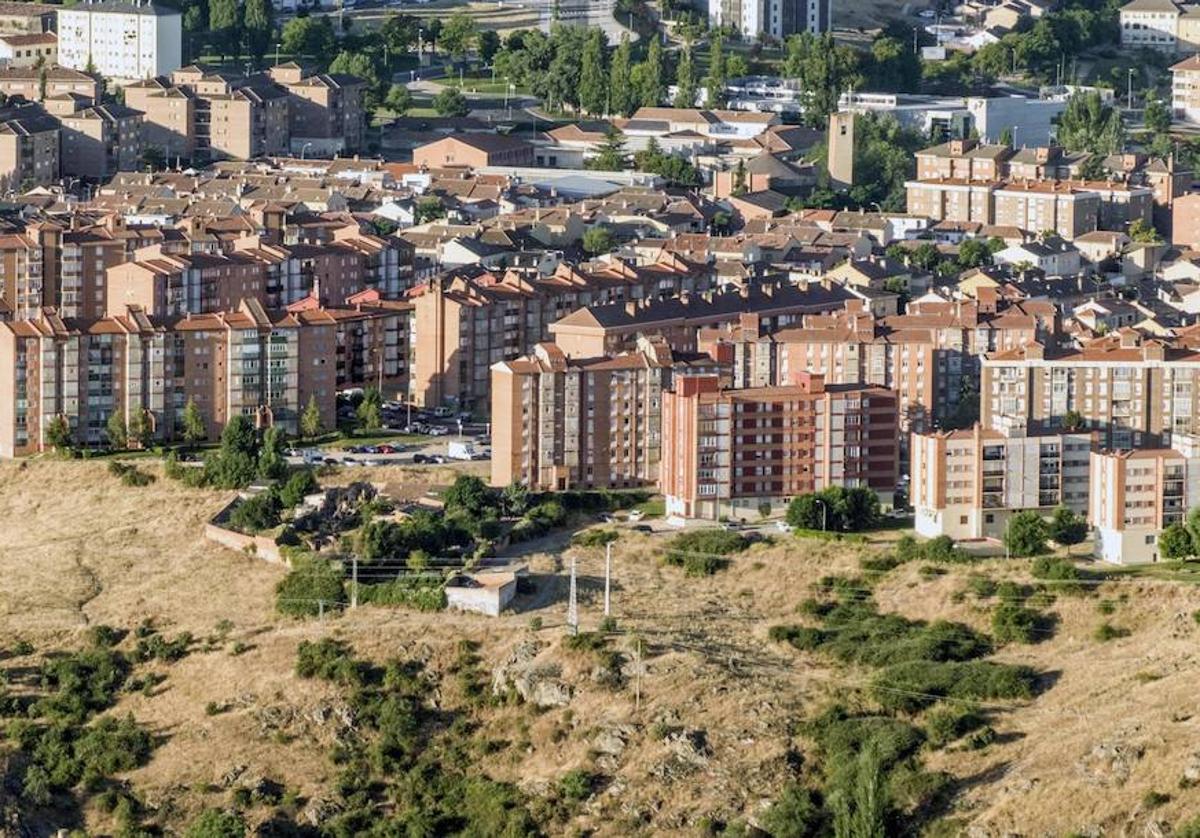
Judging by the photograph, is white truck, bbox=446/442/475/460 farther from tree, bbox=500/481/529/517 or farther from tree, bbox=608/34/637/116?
tree, bbox=608/34/637/116

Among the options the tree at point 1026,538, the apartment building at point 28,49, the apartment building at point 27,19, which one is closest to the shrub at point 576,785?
the tree at point 1026,538

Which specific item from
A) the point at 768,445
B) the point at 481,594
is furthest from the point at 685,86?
the point at 481,594

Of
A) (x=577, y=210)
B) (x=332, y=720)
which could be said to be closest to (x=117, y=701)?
(x=332, y=720)

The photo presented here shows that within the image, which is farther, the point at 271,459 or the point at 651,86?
the point at 651,86

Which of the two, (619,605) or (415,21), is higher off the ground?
(415,21)

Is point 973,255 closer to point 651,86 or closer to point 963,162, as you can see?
point 963,162

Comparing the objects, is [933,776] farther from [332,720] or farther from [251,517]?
[251,517]

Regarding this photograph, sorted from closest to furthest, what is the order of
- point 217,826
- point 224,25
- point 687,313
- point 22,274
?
point 217,826, point 687,313, point 22,274, point 224,25

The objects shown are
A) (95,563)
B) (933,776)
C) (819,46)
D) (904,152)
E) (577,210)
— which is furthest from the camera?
(819,46)
